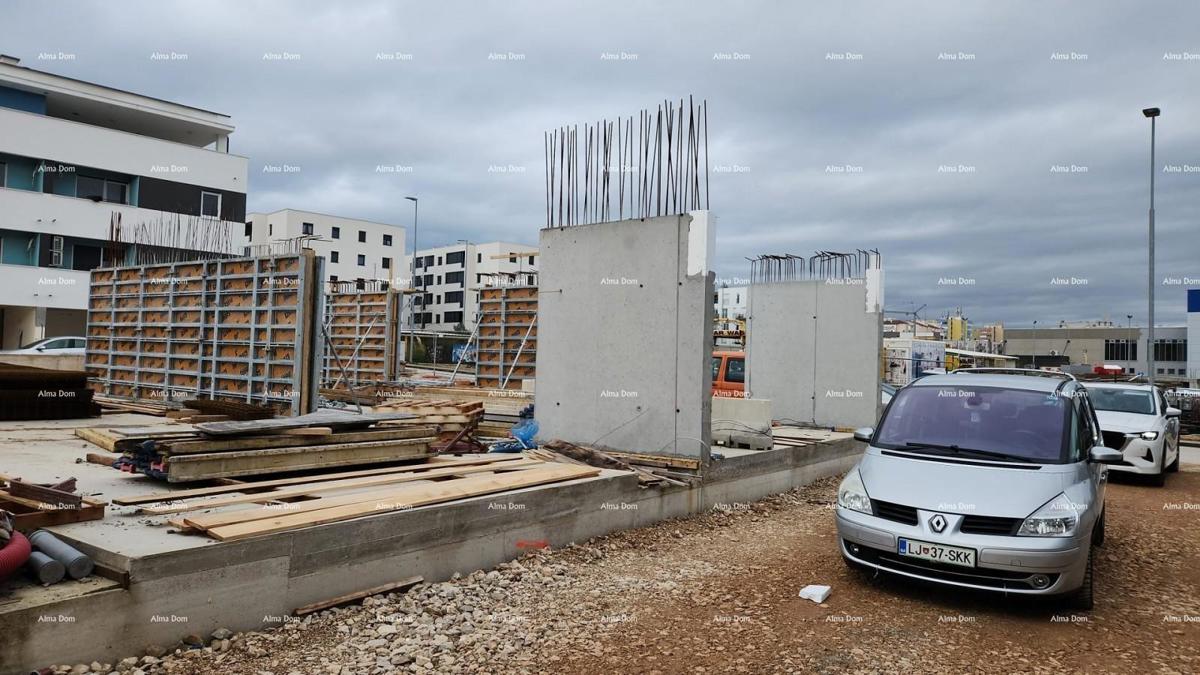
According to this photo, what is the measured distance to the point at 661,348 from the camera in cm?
892

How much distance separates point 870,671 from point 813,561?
246cm

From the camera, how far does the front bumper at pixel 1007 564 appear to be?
4992 mm

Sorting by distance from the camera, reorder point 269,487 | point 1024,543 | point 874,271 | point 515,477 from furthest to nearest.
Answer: point 874,271
point 515,477
point 269,487
point 1024,543

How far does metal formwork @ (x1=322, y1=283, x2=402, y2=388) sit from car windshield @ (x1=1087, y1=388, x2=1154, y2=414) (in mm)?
16808

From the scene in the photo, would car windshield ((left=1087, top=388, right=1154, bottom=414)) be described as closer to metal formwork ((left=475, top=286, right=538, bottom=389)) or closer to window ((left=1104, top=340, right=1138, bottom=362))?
metal formwork ((left=475, top=286, right=538, bottom=389))

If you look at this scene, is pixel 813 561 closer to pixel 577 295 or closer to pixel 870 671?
pixel 870 671

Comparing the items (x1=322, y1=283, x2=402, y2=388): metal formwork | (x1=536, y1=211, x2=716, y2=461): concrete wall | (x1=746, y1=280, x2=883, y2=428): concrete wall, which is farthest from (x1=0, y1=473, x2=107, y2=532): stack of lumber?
(x1=322, y1=283, x2=402, y2=388): metal formwork

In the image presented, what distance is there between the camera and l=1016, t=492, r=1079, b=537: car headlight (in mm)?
5059

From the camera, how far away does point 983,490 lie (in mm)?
5379

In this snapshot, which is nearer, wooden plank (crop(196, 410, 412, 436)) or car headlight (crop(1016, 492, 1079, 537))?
car headlight (crop(1016, 492, 1079, 537))

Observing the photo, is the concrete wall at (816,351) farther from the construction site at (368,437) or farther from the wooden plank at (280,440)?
the wooden plank at (280,440)

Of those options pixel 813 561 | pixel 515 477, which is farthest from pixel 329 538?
pixel 813 561

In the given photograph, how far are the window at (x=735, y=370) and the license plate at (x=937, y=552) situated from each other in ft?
36.1

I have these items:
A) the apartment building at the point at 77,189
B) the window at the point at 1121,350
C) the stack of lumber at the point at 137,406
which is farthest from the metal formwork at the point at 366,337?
the window at the point at 1121,350
